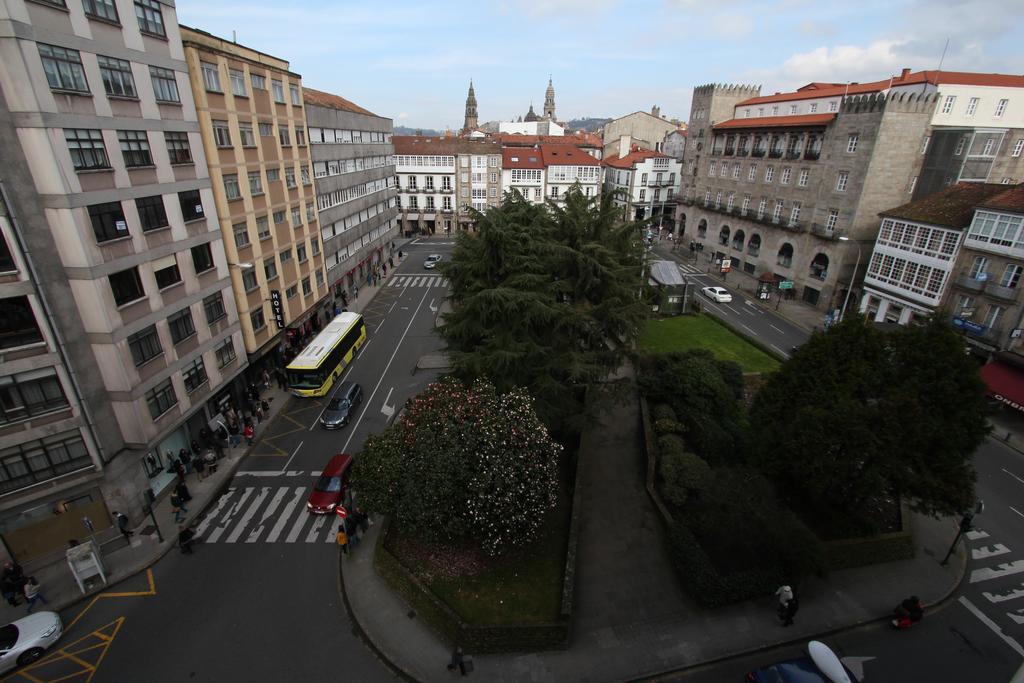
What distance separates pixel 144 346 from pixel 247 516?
9.18m

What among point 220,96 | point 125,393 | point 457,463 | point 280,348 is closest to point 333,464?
point 125,393

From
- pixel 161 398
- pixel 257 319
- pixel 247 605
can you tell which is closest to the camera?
pixel 247 605

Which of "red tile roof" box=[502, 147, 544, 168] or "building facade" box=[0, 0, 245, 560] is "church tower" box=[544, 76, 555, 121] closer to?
"red tile roof" box=[502, 147, 544, 168]

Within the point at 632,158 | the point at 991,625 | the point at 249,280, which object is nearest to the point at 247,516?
the point at 249,280

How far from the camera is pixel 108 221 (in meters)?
20.4

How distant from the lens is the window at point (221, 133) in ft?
90.8

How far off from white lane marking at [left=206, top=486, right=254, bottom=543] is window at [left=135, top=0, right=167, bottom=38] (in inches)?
866

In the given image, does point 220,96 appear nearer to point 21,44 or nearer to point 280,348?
point 21,44

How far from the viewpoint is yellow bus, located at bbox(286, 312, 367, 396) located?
32312 millimetres

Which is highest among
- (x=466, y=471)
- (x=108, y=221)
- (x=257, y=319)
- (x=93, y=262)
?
(x=108, y=221)

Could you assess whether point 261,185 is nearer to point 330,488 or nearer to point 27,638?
point 330,488

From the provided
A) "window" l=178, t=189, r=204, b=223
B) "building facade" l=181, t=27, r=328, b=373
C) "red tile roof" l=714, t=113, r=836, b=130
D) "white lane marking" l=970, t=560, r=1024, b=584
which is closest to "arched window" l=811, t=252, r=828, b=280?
"red tile roof" l=714, t=113, r=836, b=130

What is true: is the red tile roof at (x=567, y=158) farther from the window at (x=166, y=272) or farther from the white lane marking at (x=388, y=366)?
the window at (x=166, y=272)

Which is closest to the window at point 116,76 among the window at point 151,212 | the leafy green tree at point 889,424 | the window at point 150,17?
the window at point 150,17
